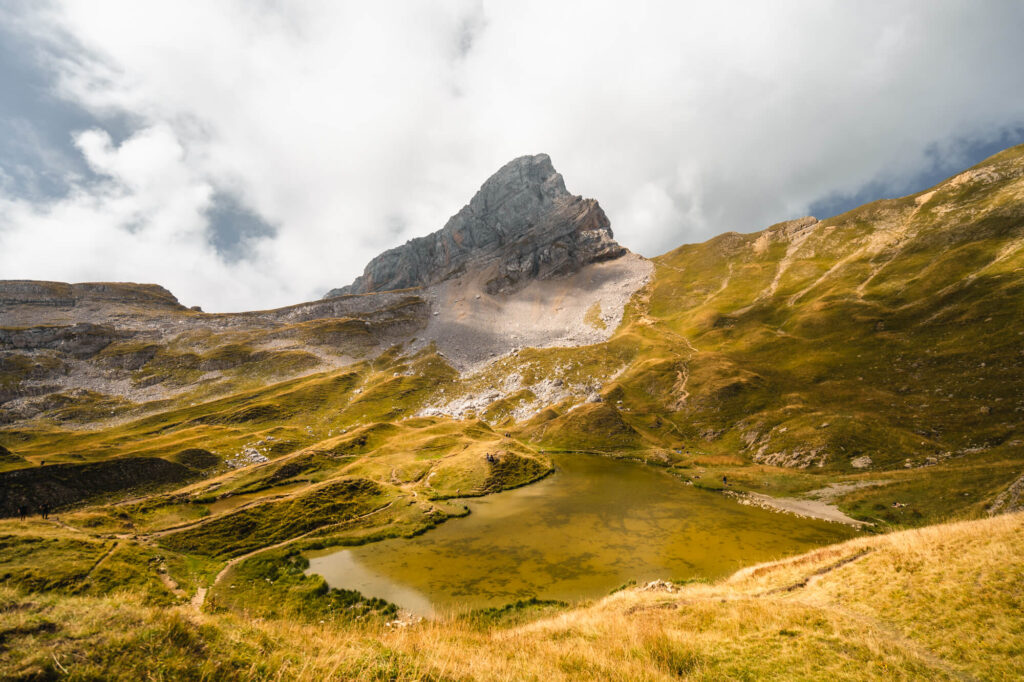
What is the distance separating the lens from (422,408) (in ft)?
447

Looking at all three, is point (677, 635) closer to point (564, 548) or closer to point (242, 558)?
point (564, 548)

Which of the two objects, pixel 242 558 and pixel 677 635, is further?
pixel 242 558

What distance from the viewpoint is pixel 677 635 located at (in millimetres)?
14031

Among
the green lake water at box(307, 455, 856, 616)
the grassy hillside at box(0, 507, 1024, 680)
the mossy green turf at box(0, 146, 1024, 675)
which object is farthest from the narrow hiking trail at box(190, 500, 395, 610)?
the grassy hillside at box(0, 507, 1024, 680)

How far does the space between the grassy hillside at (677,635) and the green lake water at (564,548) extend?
33.4 feet

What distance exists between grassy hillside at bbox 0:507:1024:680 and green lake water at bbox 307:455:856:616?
33.4ft

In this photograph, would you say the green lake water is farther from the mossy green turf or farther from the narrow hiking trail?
the narrow hiking trail

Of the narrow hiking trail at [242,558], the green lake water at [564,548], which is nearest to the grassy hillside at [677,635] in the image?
the green lake water at [564,548]

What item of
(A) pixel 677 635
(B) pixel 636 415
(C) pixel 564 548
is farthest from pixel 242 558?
(B) pixel 636 415

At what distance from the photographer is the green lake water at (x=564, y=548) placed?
98.5 ft

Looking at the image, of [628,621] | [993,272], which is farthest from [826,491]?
[993,272]

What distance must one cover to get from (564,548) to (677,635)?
25283mm

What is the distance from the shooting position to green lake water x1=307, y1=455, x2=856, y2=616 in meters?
30.0

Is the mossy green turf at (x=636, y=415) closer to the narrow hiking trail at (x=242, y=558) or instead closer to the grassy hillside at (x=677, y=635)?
the narrow hiking trail at (x=242, y=558)
